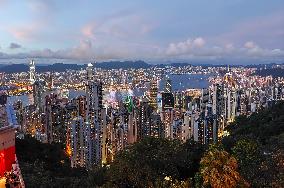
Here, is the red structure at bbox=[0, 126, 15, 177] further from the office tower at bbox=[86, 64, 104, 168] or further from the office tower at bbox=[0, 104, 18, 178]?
the office tower at bbox=[86, 64, 104, 168]

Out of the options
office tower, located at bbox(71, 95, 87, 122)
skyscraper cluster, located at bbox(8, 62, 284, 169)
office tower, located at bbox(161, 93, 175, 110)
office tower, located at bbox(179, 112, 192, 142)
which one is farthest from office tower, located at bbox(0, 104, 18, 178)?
office tower, located at bbox(161, 93, 175, 110)

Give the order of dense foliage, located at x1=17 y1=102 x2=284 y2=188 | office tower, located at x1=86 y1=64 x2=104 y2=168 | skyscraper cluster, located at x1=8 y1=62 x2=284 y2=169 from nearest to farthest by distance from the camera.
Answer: dense foliage, located at x1=17 y1=102 x2=284 y2=188 < skyscraper cluster, located at x1=8 y1=62 x2=284 y2=169 < office tower, located at x1=86 y1=64 x2=104 y2=168

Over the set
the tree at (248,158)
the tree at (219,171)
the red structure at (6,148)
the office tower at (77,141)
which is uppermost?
the red structure at (6,148)

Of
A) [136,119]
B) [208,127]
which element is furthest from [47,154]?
[136,119]

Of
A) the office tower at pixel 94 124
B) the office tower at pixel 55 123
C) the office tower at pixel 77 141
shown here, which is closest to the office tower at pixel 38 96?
the office tower at pixel 55 123

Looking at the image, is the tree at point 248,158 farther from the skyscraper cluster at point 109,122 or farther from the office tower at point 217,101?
the office tower at point 217,101

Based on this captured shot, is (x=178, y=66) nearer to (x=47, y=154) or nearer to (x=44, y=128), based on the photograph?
(x=44, y=128)

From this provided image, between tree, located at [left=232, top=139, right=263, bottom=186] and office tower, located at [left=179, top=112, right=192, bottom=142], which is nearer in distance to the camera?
tree, located at [left=232, top=139, right=263, bottom=186]
